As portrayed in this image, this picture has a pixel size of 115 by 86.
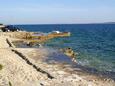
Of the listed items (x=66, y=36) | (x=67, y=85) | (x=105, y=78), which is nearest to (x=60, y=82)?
(x=67, y=85)

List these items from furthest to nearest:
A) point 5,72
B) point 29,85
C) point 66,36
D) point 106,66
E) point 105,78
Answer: point 66,36 < point 106,66 < point 105,78 < point 5,72 < point 29,85

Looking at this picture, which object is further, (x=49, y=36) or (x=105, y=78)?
(x=49, y=36)

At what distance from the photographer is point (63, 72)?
2691cm

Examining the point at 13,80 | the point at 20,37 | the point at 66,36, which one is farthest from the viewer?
the point at 66,36

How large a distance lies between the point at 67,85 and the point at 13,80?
3.34m

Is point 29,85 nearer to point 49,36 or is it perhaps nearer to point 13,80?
point 13,80

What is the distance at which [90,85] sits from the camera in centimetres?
2161

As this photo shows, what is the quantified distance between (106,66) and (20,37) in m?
40.4

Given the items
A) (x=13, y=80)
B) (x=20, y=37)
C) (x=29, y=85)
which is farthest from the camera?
(x=20, y=37)

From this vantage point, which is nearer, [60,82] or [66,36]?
[60,82]

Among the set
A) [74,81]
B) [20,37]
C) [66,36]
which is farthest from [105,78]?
[66,36]

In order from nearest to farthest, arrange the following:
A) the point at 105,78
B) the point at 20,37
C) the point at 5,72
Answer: the point at 5,72 → the point at 105,78 → the point at 20,37

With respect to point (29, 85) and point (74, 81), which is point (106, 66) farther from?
point (29, 85)

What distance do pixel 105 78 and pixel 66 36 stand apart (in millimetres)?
62481
